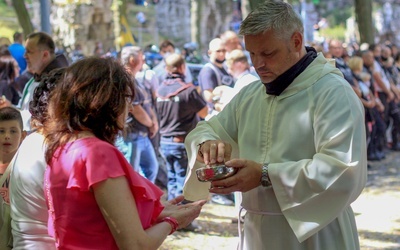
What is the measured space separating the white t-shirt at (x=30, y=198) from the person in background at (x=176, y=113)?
581 cm

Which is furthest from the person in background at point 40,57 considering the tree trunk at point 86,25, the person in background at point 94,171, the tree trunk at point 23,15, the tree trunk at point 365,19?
the tree trunk at point 86,25

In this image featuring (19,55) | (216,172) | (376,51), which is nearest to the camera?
(216,172)

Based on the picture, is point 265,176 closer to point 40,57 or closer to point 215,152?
point 215,152

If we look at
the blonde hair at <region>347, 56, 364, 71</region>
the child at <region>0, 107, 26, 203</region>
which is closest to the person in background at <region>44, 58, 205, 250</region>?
the child at <region>0, 107, 26, 203</region>

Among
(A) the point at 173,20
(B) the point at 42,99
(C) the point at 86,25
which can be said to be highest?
(B) the point at 42,99

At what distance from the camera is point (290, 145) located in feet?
12.0

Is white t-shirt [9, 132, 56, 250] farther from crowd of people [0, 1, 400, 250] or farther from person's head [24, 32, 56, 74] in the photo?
person's head [24, 32, 56, 74]

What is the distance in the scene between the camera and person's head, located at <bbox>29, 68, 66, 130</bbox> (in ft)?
11.8

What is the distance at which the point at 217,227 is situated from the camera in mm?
9258

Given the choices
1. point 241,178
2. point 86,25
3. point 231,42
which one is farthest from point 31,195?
point 86,25

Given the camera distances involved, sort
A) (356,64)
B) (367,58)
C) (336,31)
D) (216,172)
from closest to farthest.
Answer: (216,172)
(356,64)
(367,58)
(336,31)

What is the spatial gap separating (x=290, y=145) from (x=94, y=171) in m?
1.03

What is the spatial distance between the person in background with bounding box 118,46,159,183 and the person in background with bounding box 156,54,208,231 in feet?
0.73

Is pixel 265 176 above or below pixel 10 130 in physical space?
above
